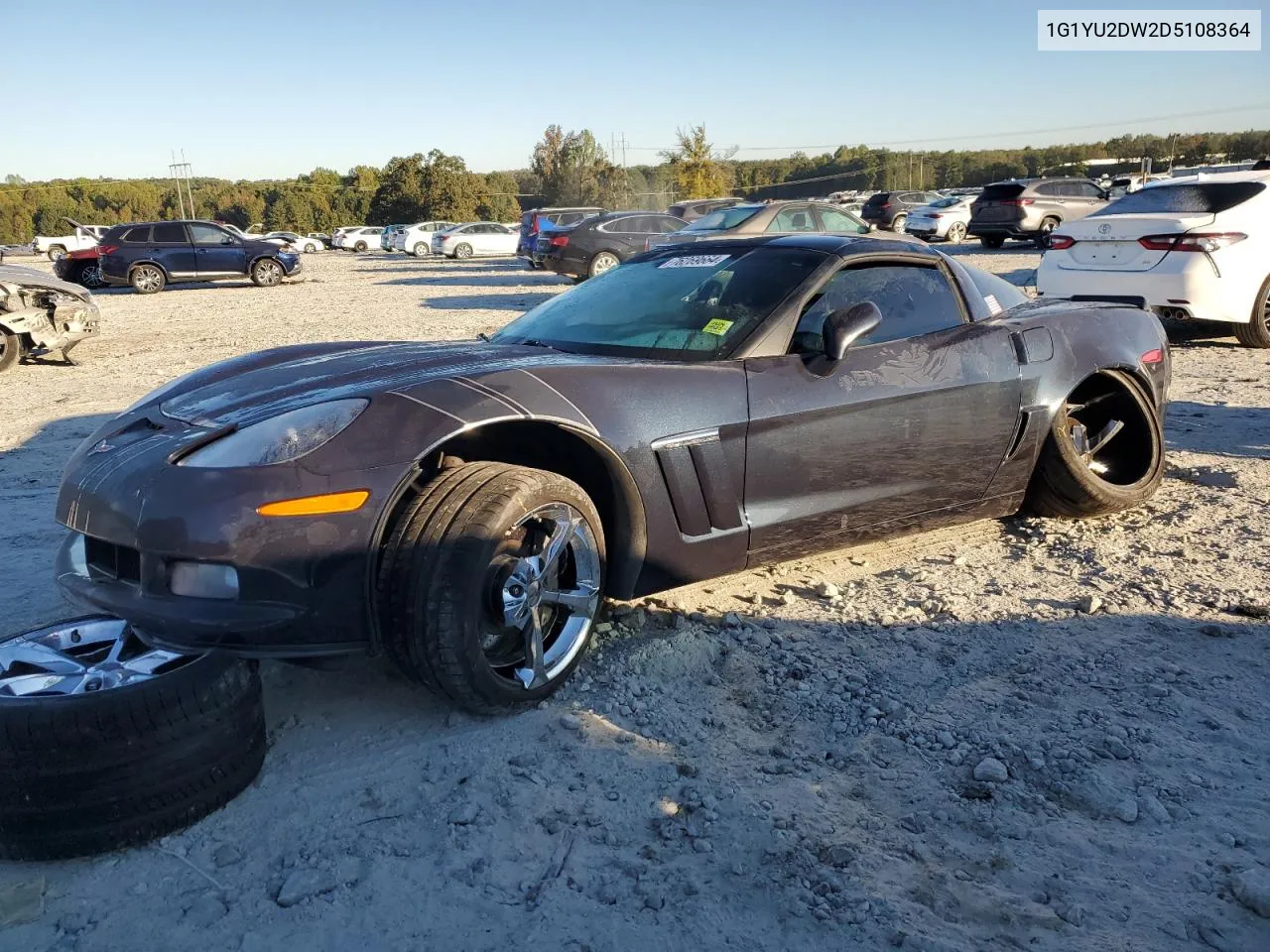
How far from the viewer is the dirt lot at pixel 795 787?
2164mm

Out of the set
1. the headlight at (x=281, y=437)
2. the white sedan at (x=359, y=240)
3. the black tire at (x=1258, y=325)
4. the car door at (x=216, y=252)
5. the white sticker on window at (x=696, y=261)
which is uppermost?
the white sedan at (x=359, y=240)

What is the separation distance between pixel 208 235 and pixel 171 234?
2.60ft

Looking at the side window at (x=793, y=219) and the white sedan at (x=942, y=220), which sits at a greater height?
the white sedan at (x=942, y=220)

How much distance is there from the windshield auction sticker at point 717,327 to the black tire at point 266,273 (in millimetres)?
21441

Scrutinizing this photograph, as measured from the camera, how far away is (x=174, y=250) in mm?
21844

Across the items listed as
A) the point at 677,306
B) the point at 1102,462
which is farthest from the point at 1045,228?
the point at 677,306

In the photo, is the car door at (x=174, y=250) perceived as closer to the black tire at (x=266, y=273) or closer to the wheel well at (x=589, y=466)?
the black tire at (x=266, y=273)

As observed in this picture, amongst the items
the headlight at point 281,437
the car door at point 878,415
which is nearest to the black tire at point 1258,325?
the car door at point 878,415

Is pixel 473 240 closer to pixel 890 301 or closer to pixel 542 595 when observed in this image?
pixel 890 301

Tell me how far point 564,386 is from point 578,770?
1.17 m

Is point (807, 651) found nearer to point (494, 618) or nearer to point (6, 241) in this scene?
point (494, 618)

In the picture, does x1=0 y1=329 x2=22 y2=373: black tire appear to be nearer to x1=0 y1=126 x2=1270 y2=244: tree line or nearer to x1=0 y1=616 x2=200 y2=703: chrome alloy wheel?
x1=0 y1=616 x2=200 y2=703: chrome alloy wheel

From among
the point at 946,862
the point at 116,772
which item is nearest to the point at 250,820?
the point at 116,772

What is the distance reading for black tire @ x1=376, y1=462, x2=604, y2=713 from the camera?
270cm
